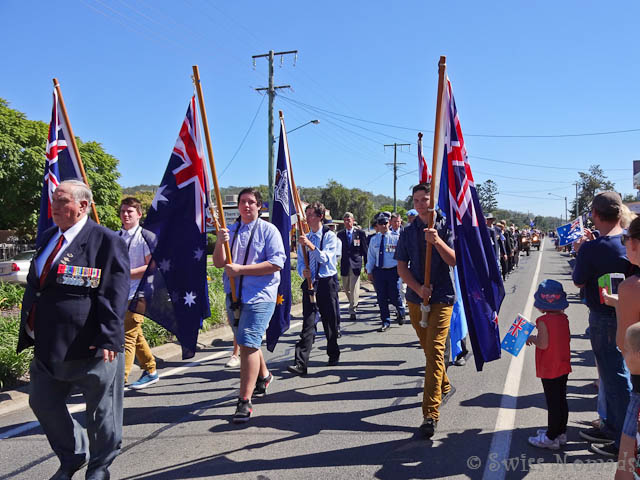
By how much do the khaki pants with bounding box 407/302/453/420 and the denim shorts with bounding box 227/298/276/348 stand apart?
4.47 feet

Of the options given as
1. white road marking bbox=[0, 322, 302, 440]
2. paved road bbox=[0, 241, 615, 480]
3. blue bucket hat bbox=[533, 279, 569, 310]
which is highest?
blue bucket hat bbox=[533, 279, 569, 310]

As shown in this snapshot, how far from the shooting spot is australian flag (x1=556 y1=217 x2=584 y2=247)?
5.62 meters

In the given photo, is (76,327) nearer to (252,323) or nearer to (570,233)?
(252,323)

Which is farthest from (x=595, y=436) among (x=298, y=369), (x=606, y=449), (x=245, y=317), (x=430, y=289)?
(x=298, y=369)

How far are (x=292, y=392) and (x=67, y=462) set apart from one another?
2.59 meters

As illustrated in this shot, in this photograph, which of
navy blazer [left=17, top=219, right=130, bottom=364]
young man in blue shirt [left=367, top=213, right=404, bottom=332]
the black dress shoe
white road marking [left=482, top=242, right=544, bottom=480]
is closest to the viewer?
navy blazer [left=17, top=219, right=130, bottom=364]

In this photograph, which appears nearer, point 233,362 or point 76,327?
point 76,327

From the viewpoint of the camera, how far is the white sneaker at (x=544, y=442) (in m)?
3.90

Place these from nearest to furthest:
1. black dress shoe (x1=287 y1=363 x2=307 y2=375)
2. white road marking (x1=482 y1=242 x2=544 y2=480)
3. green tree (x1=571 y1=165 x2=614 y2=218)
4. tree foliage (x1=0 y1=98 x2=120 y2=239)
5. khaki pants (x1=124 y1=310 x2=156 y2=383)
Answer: white road marking (x1=482 y1=242 x2=544 y2=480) < khaki pants (x1=124 y1=310 x2=156 y2=383) < black dress shoe (x1=287 y1=363 x2=307 y2=375) < tree foliage (x1=0 y1=98 x2=120 y2=239) < green tree (x1=571 y1=165 x2=614 y2=218)

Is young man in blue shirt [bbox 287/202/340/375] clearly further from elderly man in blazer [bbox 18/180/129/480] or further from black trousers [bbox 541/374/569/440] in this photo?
elderly man in blazer [bbox 18/180/129/480]

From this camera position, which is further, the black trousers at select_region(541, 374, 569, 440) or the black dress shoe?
the black dress shoe

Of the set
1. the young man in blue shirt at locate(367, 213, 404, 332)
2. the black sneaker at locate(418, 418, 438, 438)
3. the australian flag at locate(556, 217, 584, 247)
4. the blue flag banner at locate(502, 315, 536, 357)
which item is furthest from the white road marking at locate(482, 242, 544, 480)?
the young man in blue shirt at locate(367, 213, 404, 332)

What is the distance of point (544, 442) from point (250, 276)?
8.85 ft

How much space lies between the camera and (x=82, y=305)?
3.12 meters
